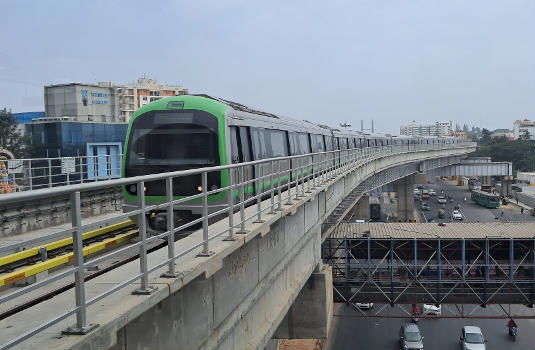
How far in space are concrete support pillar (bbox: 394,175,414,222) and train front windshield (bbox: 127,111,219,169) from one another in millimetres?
52940

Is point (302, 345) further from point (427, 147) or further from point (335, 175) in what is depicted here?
point (427, 147)

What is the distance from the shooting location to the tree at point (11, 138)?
41.3m

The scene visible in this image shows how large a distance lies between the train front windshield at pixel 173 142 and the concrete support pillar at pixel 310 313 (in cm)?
585

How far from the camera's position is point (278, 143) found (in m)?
14.8

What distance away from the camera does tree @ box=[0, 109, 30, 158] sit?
136ft

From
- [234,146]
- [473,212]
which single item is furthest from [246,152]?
[473,212]

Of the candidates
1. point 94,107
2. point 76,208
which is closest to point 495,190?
point 94,107

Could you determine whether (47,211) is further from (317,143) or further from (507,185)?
(507,185)

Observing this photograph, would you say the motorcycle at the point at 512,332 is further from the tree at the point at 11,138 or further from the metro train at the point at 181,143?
the tree at the point at 11,138

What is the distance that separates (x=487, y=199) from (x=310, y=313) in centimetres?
6197

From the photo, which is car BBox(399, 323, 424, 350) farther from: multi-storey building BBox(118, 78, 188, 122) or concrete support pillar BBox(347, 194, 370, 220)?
multi-storey building BBox(118, 78, 188, 122)

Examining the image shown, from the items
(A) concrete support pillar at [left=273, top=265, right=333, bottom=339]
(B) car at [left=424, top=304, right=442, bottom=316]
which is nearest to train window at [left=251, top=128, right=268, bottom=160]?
(A) concrete support pillar at [left=273, top=265, right=333, bottom=339]

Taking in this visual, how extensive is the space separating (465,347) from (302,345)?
836cm

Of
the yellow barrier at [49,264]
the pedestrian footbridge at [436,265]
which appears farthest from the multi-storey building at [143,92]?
the yellow barrier at [49,264]
